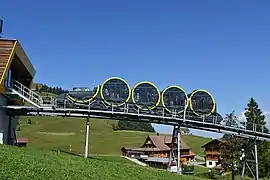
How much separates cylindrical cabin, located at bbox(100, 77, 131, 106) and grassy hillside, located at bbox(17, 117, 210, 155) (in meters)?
52.0

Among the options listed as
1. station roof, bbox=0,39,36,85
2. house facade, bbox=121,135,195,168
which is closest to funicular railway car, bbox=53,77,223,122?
station roof, bbox=0,39,36,85

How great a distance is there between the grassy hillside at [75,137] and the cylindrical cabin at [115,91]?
52.0 meters

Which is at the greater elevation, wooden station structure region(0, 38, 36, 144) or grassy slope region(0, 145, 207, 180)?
wooden station structure region(0, 38, 36, 144)

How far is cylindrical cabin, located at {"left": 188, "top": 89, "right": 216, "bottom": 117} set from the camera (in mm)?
38625

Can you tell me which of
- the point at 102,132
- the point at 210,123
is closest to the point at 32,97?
the point at 210,123

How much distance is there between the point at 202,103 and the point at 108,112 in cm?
997

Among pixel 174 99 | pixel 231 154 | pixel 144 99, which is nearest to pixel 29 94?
pixel 144 99

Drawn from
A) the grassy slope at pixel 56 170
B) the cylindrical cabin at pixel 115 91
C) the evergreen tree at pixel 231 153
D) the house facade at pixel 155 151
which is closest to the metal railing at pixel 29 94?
the cylindrical cabin at pixel 115 91

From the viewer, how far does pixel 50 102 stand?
119 feet

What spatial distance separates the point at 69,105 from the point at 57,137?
78.2 m

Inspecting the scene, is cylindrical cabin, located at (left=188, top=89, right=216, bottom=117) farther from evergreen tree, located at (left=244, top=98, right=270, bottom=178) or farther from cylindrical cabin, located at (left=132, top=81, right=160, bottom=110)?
evergreen tree, located at (left=244, top=98, right=270, bottom=178)

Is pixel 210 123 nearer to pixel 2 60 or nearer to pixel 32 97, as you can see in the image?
pixel 32 97

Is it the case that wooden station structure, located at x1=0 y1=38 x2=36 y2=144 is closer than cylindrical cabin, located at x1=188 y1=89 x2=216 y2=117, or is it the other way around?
wooden station structure, located at x1=0 y1=38 x2=36 y2=144

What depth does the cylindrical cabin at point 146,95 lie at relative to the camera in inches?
1469
